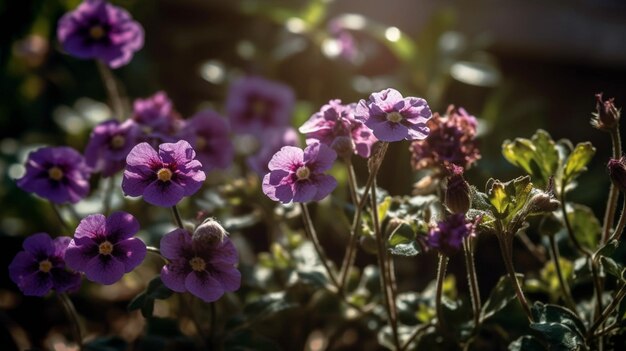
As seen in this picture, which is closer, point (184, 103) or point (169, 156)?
point (169, 156)

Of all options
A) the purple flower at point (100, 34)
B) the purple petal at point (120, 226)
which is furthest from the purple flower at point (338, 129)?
the purple flower at point (100, 34)

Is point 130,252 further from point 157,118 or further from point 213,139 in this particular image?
point 213,139

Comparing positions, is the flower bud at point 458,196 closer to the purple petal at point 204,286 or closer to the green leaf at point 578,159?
the green leaf at point 578,159

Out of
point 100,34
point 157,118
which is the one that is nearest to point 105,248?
point 157,118

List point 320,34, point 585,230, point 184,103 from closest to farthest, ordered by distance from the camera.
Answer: point 585,230
point 320,34
point 184,103

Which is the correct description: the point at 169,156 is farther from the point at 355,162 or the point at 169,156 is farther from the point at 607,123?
the point at 355,162

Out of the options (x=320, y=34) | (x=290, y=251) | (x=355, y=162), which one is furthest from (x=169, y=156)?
(x=320, y=34)

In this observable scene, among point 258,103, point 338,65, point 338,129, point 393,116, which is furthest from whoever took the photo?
point 338,65

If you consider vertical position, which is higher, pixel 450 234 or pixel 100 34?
pixel 450 234
